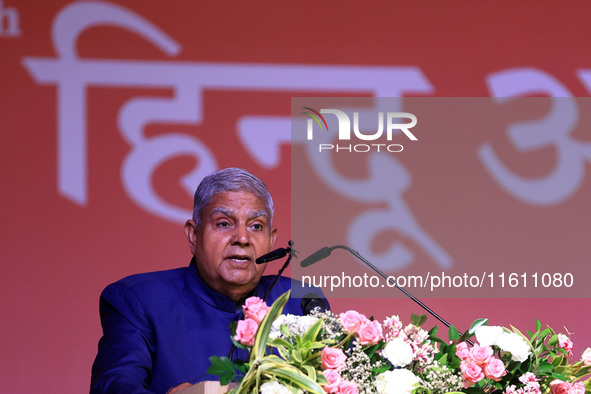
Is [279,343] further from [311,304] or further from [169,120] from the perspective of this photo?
[169,120]

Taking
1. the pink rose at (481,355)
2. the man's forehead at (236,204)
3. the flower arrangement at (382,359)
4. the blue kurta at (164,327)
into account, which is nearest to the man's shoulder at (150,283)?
the blue kurta at (164,327)

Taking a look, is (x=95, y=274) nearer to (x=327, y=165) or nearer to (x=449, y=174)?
(x=327, y=165)

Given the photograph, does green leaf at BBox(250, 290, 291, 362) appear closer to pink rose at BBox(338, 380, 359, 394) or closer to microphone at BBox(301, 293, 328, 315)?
pink rose at BBox(338, 380, 359, 394)

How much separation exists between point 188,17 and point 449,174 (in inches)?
60.5

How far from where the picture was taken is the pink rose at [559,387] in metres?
1.92

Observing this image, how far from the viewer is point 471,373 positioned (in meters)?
1.83

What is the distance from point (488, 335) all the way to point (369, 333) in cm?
31

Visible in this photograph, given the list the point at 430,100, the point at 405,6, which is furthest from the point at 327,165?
the point at 405,6

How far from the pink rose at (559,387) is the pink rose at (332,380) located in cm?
61

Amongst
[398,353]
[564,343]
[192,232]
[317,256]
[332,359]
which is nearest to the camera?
[332,359]

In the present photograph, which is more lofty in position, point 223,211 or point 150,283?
point 223,211

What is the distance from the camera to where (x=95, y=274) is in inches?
156

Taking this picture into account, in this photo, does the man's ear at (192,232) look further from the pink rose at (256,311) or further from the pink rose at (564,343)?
the pink rose at (564,343)

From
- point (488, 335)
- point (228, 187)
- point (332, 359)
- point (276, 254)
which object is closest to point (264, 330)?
point (332, 359)
